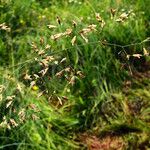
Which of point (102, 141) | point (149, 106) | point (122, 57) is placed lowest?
point (102, 141)

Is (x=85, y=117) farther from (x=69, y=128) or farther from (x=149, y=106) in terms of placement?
(x=149, y=106)

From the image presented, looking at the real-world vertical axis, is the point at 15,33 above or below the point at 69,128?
above

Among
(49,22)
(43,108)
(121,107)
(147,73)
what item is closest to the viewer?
(43,108)

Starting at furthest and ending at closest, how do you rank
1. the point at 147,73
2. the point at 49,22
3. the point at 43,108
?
the point at 49,22, the point at 147,73, the point at 43,108

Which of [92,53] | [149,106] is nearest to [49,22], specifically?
[92,53]

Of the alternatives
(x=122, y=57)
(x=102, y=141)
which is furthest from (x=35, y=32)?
(x=102, y=141)

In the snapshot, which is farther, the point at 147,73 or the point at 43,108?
the point at 147,73
